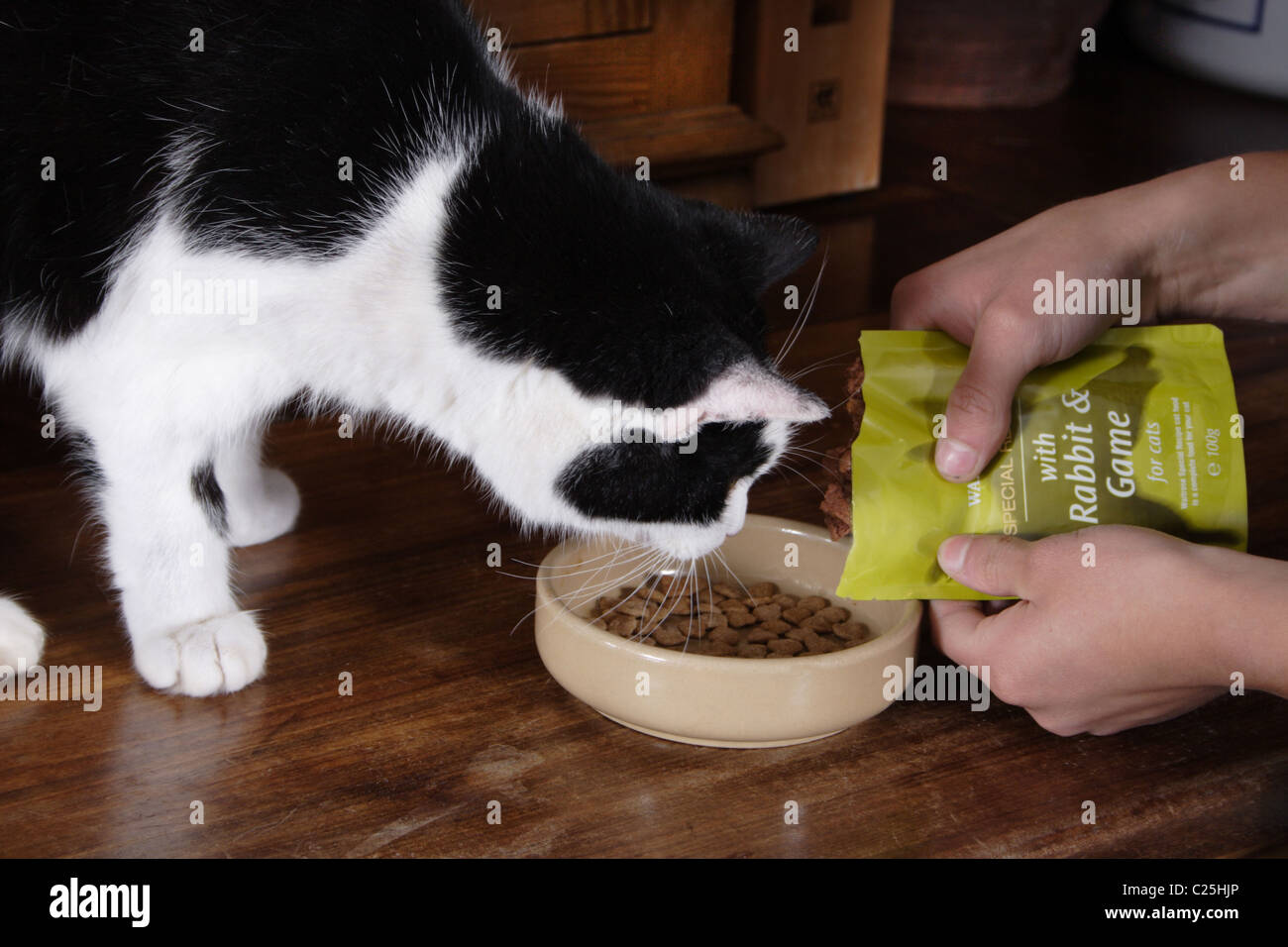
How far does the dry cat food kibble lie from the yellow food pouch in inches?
2.9

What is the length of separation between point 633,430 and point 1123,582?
0.36 metres

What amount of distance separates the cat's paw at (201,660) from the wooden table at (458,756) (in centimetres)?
2

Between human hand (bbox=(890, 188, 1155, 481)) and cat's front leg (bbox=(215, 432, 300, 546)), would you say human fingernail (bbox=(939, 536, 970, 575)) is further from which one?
cat's front leg (bbox=(215, 432, 300, 546))

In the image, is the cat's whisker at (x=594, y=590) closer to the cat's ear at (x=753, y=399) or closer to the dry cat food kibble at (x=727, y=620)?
the dry cat food kibble at (x=727, y=620)

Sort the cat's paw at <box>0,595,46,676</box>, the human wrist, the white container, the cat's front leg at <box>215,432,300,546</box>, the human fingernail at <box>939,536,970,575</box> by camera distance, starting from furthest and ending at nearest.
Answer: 1. the white container
2. the cat's front leg at <box>215,432,300,546</box>
3. the cat's paw at <box>0,595,46,676</box>
4. the human fingernail at <box>939,536,970,575</box>
5. the human wrist

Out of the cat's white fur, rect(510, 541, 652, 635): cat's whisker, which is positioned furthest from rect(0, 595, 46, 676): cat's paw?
rect(510, 541, 652, 635): cat's whisker

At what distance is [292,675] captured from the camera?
110 centimetres

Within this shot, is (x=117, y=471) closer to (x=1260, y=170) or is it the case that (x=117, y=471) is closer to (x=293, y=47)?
(x=293, y=47)

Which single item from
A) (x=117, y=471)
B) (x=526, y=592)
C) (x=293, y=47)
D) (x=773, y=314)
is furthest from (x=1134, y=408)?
(x=773, y=314)

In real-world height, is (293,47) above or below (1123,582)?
above

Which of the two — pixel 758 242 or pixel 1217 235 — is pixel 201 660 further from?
pixel 1217 235

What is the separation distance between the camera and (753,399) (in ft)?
2.96

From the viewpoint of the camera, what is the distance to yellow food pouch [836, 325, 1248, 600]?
987 mm

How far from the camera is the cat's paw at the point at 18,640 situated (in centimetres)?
107
